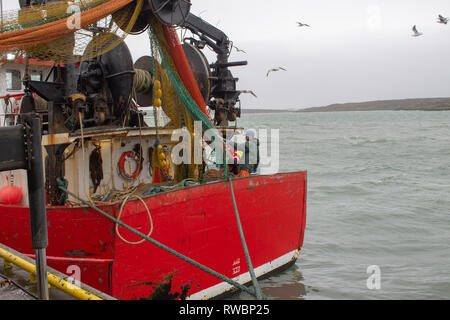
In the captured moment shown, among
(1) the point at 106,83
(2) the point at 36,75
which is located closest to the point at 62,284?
(1) the point at 106,83

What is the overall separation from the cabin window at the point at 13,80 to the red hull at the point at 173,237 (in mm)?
3271

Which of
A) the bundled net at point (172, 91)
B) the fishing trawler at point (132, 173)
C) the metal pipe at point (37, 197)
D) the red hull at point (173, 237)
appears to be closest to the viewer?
the metal pipe at point (37, 197)

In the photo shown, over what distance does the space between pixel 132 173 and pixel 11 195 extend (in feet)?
5.90

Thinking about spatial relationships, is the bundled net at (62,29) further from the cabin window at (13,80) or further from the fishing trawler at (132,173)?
the cabin window at (13,80)

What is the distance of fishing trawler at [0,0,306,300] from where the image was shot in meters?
5.52

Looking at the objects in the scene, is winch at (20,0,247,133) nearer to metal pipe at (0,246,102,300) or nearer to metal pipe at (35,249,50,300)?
metal pipe at (0,246,102,300)

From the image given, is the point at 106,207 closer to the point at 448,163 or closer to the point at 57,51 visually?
the point at 57,51

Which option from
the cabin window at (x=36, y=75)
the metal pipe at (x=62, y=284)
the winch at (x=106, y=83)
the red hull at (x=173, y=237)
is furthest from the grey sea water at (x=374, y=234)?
the cabin window at (x=36, y=75)

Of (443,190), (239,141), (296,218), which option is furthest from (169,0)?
(443,190)

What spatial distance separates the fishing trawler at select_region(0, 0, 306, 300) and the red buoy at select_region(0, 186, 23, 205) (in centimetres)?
2

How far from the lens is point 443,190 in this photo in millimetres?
18016

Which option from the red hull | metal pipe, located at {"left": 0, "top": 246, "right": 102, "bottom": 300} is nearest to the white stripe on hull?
the red hull

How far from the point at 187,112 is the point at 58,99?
6.34ft

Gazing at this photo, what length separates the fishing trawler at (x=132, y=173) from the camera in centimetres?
552
